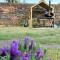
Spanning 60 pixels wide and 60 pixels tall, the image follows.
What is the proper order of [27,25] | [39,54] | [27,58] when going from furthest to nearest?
1. [27,25]
2. [39,54]
3. [27,58]

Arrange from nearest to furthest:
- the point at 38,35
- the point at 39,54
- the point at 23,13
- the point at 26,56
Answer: the point at 26,56
the point at 39,54
the point at 38,35
the point at 23,13

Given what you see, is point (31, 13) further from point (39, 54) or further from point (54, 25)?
point (39, 54)

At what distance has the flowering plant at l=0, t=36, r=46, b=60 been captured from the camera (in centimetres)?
306

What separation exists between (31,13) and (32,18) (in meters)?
0.51

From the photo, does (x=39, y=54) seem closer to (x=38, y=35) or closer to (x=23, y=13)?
(x=38, y=35)

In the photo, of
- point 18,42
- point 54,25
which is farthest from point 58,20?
point 18,42

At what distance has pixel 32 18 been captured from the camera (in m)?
26.2

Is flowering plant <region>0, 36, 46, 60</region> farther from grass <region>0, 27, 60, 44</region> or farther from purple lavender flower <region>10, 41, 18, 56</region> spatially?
grass <region>0, 27, 60, 44</region>

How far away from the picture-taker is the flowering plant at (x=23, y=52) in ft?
10.0

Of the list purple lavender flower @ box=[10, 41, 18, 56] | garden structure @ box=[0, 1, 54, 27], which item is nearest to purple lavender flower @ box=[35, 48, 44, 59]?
purple lavender flower @ box=[10, 41, 18, 56]

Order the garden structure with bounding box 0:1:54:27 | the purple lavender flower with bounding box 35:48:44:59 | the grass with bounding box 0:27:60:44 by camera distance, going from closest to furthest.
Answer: the purple lavender flower with bounding box 35:48:44:59 → the grass with bounding box 0:27:60:44 → the garden structure with bounding box 0:1:54:27

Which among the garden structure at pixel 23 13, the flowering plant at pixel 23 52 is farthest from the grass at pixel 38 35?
the flowering plant at pixel 23 52

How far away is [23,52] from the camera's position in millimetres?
3176

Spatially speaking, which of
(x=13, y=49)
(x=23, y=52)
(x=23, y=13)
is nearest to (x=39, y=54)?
(x=23, y=52)
